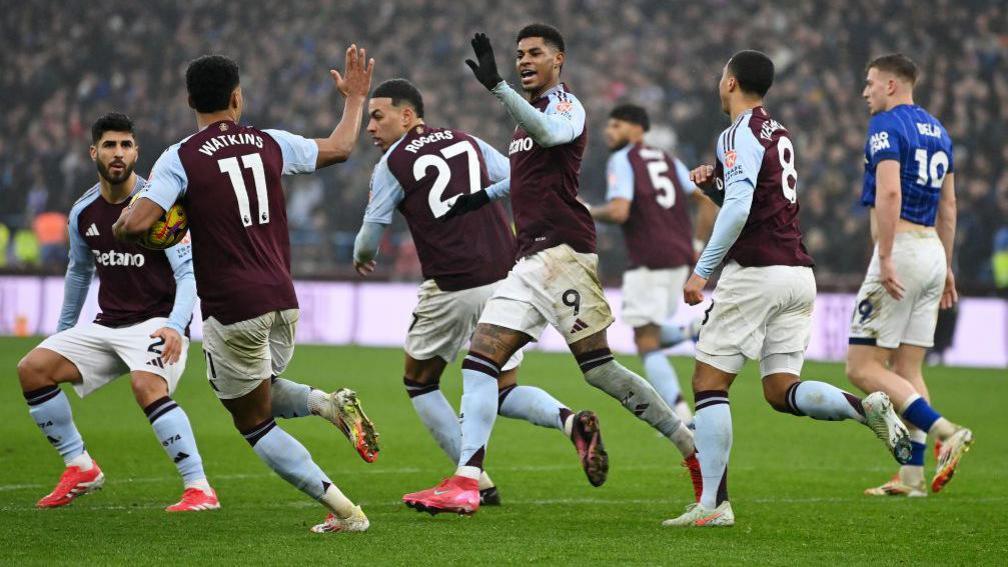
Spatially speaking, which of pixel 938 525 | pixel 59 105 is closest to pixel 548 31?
pixel 938 525

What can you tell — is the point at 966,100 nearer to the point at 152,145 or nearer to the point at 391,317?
the point at 391,317

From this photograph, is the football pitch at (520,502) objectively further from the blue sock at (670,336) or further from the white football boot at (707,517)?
the blue sock at (670,336)

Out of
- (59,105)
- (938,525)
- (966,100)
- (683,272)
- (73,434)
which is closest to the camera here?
(938,525)

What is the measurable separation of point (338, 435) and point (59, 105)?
18447 millimetres

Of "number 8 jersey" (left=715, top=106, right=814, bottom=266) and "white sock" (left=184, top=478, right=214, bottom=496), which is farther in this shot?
"white sock" (left=184, top=478, right=214, bottom=496)

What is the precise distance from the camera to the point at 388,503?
7.44m

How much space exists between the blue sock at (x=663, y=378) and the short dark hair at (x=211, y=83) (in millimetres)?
5967

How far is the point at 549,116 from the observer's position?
658 cm

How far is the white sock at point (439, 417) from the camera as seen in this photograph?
24.9 ft

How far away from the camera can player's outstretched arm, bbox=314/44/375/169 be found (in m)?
6.20

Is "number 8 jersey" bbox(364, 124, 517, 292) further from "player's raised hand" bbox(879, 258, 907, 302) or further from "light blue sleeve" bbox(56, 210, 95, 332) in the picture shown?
"player's raised hand" bbox(879, 258, 907, 302)

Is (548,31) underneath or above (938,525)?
above

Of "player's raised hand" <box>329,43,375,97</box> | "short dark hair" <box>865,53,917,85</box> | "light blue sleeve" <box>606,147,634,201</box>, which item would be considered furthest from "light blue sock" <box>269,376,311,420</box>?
"light blue sleeve" <box>606,147,634,201</box>

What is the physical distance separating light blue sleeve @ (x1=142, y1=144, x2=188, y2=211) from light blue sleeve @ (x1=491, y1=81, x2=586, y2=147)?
1.47 m
